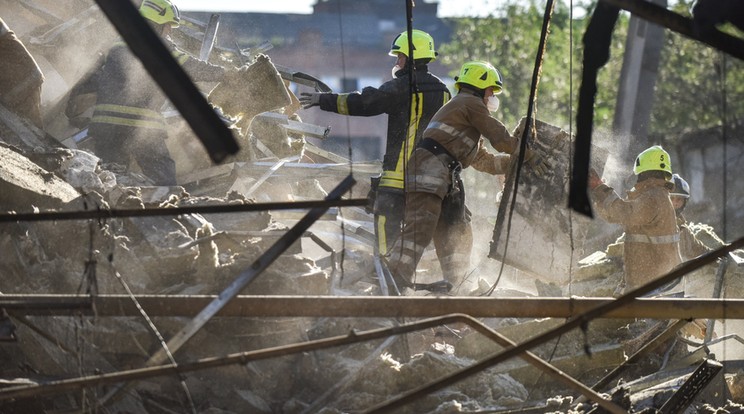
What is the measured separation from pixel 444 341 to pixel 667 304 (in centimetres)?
302

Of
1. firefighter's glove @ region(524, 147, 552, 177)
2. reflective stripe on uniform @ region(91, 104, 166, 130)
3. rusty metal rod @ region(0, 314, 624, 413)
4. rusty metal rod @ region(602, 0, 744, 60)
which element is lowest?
rusty metal rod @ region(0, 314, 624, 413)

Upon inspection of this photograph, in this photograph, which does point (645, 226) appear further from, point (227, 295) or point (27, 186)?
point (227, 295)

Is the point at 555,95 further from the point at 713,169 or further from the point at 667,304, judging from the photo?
the point at 667,304

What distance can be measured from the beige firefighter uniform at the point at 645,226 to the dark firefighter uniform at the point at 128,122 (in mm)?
3843

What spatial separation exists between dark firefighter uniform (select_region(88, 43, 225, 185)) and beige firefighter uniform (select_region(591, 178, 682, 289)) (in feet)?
12.6

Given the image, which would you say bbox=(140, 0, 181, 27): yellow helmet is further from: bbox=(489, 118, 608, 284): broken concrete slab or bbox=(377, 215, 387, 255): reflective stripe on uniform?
bbox=(489, 118, 608, 284): broken concrete slab

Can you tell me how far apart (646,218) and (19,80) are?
5.19 m

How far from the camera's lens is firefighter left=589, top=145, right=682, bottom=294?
8992 millimetres

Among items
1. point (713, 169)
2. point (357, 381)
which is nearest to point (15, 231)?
point (357, 381)

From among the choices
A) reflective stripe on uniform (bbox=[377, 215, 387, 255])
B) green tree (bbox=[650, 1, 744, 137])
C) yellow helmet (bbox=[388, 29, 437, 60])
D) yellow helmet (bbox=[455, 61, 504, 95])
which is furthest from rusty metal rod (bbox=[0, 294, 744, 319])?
green tree (bbox=[650, 1, 744, 137])

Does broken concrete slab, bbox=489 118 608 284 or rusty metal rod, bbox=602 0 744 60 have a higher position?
broken concrete slab, bbox=489 118 608 284

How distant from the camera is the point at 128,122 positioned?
34.3 feet

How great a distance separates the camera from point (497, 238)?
346 inches

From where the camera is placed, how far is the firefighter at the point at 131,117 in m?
10.4
